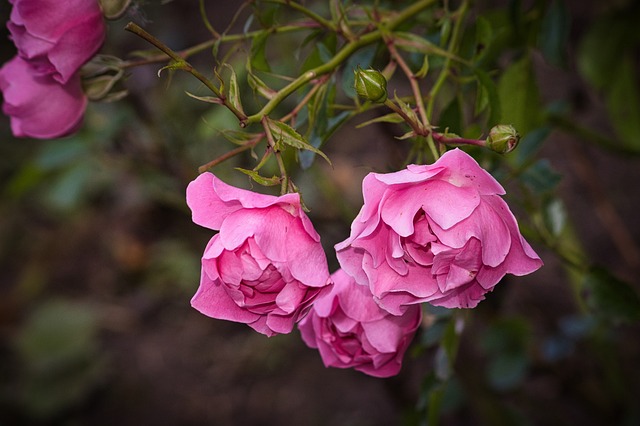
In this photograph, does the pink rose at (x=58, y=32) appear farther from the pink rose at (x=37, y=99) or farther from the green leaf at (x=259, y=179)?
the green leaf at (x=259, y=179)

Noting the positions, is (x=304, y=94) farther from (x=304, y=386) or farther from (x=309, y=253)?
(x=304, y=386)

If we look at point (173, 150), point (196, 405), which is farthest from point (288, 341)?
point (173, 150)

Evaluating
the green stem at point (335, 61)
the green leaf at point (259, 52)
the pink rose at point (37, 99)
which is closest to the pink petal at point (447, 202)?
the green stem at point (335, 61)

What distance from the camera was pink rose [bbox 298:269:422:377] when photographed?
521 millimetres

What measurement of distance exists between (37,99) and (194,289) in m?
1.50

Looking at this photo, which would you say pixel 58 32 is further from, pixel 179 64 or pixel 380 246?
pixel 380 246

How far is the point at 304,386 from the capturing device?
1.82 meters

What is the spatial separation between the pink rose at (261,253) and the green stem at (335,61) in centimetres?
6

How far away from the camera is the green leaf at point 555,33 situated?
739 millimetres

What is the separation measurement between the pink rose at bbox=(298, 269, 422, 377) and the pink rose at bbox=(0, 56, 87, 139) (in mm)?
278

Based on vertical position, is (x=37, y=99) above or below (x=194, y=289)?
above

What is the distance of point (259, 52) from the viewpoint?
623mm

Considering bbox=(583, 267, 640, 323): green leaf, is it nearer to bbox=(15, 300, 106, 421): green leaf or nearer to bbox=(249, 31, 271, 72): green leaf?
bbox=(249, 31, 271, 72): green leaf

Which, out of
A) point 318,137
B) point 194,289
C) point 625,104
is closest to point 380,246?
point 318,137
